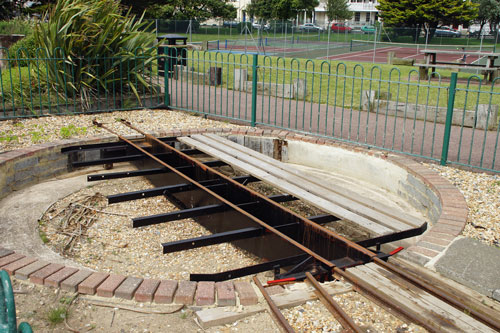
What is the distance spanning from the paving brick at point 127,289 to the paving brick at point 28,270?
0.68 metres

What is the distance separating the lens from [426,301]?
316 centimetres

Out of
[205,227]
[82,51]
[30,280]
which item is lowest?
[205,227]

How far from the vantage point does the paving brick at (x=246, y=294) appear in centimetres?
319

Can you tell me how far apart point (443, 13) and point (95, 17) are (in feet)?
115

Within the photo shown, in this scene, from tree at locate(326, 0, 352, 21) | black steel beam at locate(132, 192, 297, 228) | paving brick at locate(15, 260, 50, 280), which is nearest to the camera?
paving brick at locate(15, 260, 50, 280)

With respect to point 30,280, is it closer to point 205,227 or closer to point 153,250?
point 153,250

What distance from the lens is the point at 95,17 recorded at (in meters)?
9.00

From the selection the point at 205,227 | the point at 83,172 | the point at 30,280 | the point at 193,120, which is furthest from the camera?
the point at 193,120

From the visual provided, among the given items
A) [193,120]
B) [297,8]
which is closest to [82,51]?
[193,120]

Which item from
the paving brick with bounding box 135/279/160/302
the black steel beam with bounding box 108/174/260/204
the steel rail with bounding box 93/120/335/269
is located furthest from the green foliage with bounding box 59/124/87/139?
the paving brick with bounding box 135/279/160/302

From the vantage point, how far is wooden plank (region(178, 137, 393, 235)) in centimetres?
427

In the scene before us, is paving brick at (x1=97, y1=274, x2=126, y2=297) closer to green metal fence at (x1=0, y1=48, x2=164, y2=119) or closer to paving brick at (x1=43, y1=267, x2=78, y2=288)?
paving brick at (x1=43, y1=267, x2=78, y2=288)

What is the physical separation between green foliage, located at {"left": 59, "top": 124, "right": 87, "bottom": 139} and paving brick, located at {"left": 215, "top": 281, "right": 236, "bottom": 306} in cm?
468

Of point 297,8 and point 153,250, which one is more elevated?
point 297,8
